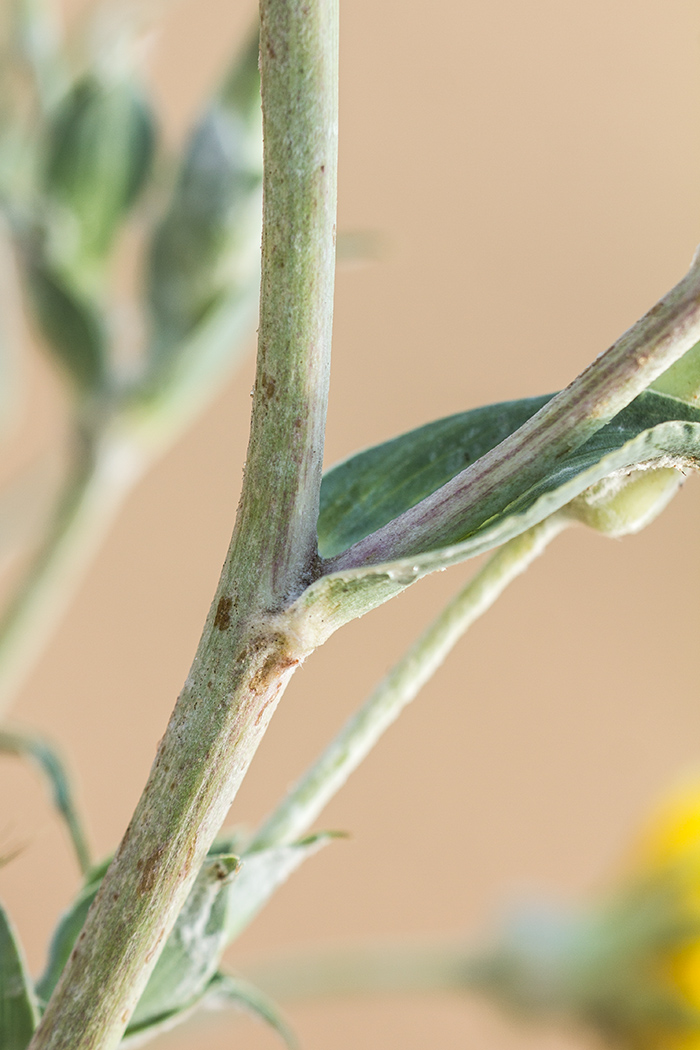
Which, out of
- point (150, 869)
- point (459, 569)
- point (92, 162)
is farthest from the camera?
point (459, 569)

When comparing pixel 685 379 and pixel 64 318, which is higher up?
pixel 64 318

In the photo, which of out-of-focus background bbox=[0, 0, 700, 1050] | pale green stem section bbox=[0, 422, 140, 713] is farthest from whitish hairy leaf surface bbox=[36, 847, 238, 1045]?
out-of-focus background bbox=[0, 0, 700, 1050]

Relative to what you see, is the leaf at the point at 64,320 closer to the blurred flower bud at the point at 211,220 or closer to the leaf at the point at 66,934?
the blurred flower bud at the point at 211,220

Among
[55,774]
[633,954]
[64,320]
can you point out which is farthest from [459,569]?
[55,774]

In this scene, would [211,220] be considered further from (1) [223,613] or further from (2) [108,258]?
(1) [223,613]

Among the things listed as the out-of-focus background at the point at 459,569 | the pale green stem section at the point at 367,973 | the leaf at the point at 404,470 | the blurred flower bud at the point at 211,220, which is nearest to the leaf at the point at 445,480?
the leaf at the point at 404,470

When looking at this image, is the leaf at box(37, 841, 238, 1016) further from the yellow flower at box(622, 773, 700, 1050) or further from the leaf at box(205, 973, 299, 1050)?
the yellow flower at box(622, 773, 700, 1050)

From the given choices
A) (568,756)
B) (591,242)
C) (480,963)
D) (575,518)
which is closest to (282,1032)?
(575,518)
